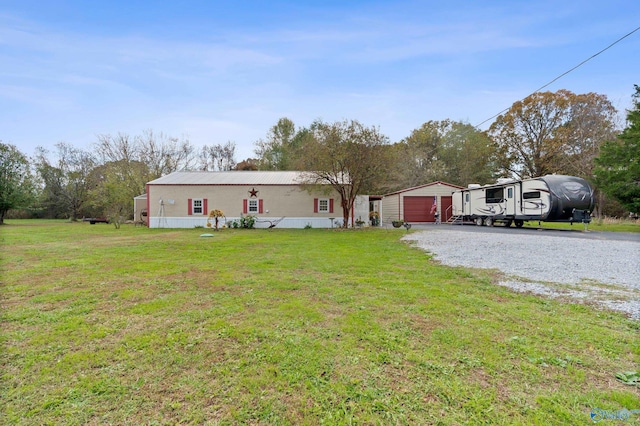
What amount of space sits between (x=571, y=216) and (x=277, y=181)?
1562 cm

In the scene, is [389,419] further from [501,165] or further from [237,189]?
[501,165]

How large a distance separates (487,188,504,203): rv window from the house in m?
8.94

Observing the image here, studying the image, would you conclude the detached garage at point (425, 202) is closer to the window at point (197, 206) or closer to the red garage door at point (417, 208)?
the red garage door at point (417, 208)

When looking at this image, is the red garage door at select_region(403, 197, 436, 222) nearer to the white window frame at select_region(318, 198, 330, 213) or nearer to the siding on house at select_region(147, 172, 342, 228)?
the siding on house at select_region(147, 172, 342, 228)

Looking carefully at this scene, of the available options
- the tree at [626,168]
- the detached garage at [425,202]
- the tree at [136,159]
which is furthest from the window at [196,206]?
the tree at [626,168]


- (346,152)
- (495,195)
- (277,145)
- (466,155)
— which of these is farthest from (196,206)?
(466,155)

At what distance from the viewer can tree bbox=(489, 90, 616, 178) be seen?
22344mm

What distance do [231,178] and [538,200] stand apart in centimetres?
1770

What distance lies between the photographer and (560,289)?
4598 mm

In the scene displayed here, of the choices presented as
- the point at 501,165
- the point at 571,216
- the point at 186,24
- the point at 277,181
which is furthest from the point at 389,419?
the point at 501,165

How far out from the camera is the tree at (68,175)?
2970cm

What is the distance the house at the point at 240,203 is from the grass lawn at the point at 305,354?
13548mm

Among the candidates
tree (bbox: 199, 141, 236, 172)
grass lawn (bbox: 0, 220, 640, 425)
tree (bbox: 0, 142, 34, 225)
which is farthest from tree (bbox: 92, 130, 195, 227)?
grass lawn (bbox: 0, 220, 640, 425)

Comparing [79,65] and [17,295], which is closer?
[17,295]
